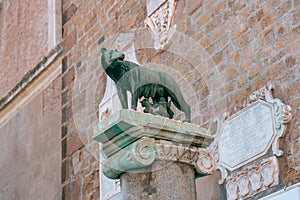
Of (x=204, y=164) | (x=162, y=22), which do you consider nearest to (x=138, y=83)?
(x=204, y=164)

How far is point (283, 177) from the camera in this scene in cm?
597

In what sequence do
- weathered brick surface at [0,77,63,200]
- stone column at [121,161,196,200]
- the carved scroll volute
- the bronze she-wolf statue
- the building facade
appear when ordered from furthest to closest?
1. weathered brick surface at [0,77,63,200]
2. the building facade
3. the bronze she-wolf statue
4. the carved scroll volute
5. stone column at [121,161,196,200]

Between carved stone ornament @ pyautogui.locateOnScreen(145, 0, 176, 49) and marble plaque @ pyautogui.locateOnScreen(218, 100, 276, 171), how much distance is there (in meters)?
1.40

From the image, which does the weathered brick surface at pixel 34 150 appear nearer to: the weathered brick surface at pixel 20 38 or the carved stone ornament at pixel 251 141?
the weathered brick surface at pixel 20 38

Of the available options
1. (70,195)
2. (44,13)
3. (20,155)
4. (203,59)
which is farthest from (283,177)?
(44,13)

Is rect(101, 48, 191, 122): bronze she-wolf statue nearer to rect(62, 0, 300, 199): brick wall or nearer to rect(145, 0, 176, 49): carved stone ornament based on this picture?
rect(62, 0, 300, 199): brick wall

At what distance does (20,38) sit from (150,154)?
808cm

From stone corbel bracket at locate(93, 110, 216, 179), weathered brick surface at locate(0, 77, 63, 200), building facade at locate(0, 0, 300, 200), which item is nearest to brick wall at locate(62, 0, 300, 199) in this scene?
building facade at locate(0, 0, 300, 200)

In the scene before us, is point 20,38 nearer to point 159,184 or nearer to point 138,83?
point 138,83

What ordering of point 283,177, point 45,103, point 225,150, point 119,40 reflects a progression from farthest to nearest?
1. point 45,103
2. point 225,150
3. point 283,177
4. point 119,40

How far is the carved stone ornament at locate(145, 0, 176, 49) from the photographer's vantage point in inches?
304

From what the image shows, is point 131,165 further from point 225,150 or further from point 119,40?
point 225,150

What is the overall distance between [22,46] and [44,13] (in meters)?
0.84

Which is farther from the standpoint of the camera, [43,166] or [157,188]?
[43,166]
